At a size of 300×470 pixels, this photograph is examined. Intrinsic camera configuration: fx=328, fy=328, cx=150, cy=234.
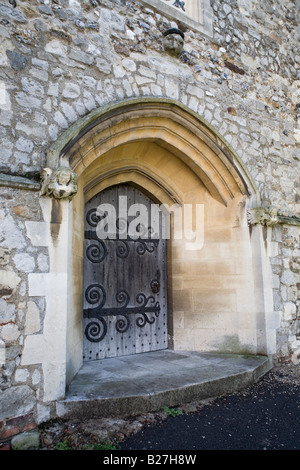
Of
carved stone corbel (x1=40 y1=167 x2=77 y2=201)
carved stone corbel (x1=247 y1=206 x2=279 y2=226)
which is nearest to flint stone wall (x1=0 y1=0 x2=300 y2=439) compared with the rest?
carved stone corbel (x1=40 y1=167 x2=77 y2=201)

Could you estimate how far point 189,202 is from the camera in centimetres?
420

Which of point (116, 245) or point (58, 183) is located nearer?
point (58, 183)

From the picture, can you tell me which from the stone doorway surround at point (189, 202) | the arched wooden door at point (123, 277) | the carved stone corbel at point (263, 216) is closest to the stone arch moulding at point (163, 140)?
the stone doorway surround at point (189, 202)

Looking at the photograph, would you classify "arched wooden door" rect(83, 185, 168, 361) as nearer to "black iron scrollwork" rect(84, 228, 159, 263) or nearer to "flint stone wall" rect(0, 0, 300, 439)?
"black iron scrollwork" rect(84, 228, 159, 263)

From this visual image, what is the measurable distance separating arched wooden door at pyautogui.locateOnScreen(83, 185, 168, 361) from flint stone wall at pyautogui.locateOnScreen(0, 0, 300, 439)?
4.04 ft

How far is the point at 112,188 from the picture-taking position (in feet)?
13.1

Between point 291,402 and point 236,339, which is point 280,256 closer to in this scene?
point 236,339

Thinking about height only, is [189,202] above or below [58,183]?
above

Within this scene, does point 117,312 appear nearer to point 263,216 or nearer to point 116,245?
point 116,245

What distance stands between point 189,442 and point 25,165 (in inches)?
89.1

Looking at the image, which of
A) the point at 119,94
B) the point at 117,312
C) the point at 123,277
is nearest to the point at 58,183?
the point at 119,94

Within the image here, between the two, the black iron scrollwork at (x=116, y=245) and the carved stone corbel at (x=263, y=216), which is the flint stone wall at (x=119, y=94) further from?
the black iron scrollwork at (x=116, y=245)

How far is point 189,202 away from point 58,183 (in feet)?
6.92
